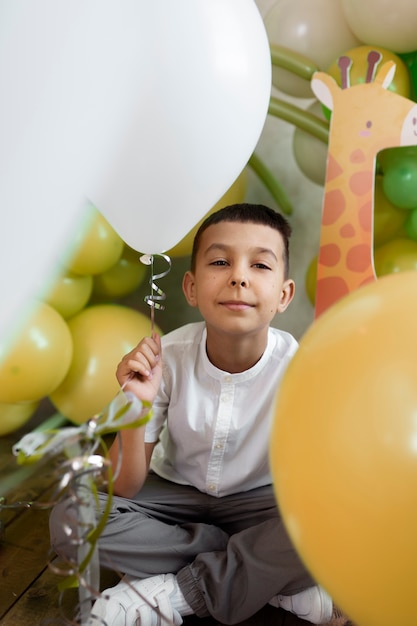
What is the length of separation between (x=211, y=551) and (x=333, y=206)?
29.6 inches

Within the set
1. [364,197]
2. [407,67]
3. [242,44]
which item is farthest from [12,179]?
[407,67]

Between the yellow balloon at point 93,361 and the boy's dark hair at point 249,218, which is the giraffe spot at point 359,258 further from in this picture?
the yellow balloon at point 93,361

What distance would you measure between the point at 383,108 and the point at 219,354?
0.64 m

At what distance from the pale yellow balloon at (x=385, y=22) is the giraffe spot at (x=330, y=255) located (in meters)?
0.43

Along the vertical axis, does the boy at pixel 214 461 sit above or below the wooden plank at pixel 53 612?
above

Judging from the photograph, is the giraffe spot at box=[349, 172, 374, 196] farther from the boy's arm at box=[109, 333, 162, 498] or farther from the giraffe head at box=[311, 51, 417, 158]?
the boy's arm at box=[109, 333, 162, 498]

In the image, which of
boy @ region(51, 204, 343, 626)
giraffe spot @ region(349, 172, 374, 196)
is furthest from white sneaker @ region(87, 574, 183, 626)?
giraffe spot @ region(349, 172, 374, 196)

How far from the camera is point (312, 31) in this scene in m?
1.46

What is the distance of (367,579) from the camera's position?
595mm

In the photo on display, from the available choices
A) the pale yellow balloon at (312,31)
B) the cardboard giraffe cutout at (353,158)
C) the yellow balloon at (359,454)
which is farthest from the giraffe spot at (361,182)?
the yellow balloon at (359,454)

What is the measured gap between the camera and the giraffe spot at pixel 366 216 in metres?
1.39

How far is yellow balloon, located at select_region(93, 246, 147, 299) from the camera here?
1604 mm

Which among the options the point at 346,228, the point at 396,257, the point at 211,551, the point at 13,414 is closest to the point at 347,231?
the point at 346,228

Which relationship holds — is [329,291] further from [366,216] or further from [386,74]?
[386,74]
